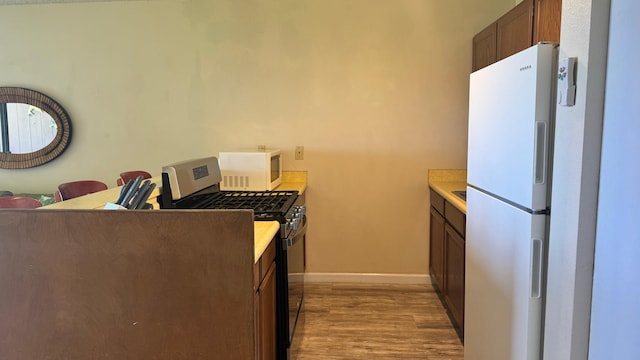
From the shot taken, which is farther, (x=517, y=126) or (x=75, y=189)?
(x=75, y=189)

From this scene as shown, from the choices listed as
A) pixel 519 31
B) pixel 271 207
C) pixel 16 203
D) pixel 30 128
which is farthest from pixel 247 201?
pixel 30 128

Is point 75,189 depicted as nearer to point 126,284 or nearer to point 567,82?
point 126,284

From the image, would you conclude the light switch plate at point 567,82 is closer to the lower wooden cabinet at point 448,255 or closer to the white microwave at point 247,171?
the lower wooden cabinet at point 448,255

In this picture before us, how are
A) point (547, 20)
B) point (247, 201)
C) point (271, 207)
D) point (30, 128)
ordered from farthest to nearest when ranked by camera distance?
point (30, 128) → point (247, 201) → point (271, 207) → point (547, 20)

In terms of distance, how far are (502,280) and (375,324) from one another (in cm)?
139

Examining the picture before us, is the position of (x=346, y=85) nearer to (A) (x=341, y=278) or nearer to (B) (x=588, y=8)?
(A) (x=341, y=278)

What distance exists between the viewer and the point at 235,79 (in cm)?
353

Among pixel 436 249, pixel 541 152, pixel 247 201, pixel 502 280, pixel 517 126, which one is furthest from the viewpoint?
pixel 436 249

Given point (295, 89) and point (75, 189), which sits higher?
point (295, 89)

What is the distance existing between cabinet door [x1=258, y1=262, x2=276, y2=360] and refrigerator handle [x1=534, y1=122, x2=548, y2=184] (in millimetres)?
1104

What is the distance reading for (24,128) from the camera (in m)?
3.75

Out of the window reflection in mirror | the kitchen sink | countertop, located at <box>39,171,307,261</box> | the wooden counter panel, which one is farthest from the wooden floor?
the window reflection in mirror

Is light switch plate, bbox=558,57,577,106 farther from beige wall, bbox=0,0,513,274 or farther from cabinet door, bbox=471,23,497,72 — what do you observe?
beige wall, bbox=0,0,513,274

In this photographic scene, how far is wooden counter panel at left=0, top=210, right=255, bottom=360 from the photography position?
1262 mm
